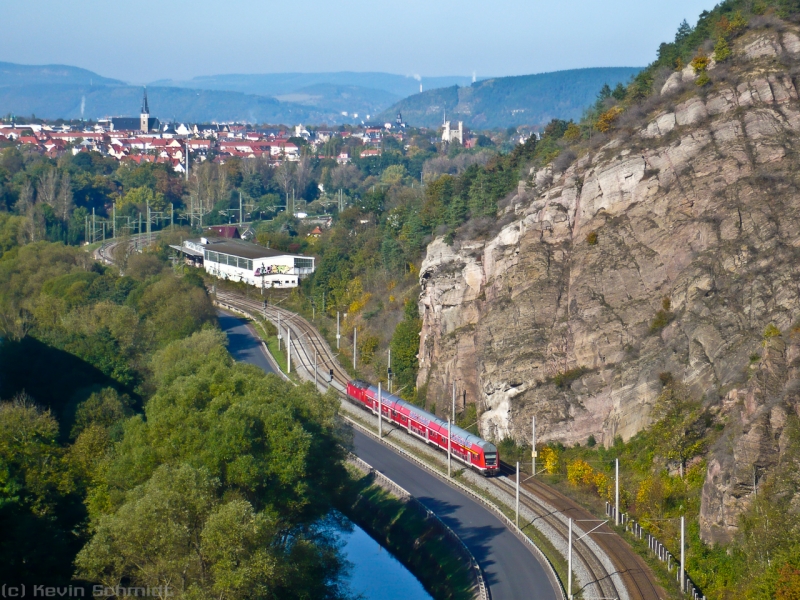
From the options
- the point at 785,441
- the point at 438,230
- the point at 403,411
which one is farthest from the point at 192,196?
the point at 785,441

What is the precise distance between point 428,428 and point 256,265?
38.2 meters

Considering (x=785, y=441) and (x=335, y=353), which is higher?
(x=785, y=441)

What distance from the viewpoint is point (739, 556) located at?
27.3m

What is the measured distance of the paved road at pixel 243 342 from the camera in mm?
58312

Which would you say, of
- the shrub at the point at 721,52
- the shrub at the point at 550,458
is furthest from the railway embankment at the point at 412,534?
the shrub at the point at 721,52

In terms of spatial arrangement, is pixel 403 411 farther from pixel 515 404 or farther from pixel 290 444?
pixel 290 444

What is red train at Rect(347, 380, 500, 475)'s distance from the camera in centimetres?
3691

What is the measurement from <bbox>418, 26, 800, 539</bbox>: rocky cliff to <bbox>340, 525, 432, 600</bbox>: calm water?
733 cm

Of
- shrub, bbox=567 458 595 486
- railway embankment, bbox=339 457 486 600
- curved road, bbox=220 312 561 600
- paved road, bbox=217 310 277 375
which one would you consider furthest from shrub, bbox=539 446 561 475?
paved road, bbox=217 310 277 375

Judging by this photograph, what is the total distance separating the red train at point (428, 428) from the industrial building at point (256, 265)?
1106 inches

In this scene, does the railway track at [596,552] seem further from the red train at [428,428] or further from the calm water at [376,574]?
the calm water at [376,574]

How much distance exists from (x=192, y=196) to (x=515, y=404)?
279 feet

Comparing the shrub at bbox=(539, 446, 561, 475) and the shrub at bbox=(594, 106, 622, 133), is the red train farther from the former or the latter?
the shrub at bbox=(594, 106, 622, 133)

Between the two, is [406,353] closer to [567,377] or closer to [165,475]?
[567,377]
